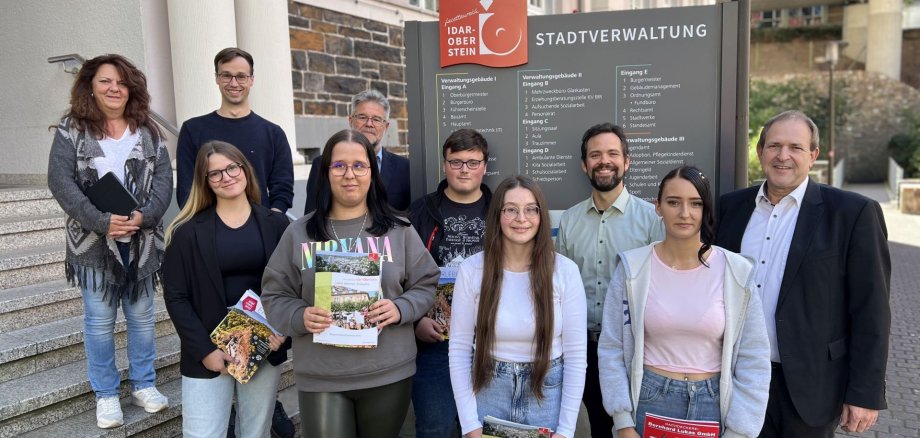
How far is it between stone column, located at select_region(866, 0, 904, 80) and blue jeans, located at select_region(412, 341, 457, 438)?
41.1m

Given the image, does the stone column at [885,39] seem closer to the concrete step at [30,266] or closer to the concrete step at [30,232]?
the concrete step at [30,232]

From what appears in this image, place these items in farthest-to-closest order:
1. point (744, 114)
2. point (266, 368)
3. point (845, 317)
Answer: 1. point (744, 114)
2. point (266, 368)
3. point (845, 317)

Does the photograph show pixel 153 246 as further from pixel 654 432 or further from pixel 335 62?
pixel 335 62

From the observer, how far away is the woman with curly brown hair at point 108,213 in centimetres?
321

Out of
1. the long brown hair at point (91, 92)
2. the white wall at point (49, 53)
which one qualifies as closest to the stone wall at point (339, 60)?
the white wall at point (49, 53)

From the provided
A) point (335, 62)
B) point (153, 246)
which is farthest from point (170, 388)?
point (335, 62)

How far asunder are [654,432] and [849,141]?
37.6 meters

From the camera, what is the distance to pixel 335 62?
7.86 metres

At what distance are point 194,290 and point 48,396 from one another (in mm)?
1479

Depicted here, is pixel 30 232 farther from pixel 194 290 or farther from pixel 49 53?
pixel 194 290

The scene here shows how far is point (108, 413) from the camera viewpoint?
3.39m

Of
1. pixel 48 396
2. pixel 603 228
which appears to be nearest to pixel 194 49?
pixel 48 396

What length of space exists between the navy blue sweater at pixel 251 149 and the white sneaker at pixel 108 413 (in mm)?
1126

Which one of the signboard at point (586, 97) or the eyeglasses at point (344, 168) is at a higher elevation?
the signboard at point (586, 97)
